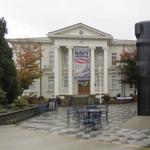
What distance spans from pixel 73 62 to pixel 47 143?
42298 mm

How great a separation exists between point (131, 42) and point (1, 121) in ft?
143

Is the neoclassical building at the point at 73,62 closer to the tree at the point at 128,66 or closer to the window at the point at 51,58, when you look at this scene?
the window at the point at 51,58

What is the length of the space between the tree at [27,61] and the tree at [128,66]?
39.5ft

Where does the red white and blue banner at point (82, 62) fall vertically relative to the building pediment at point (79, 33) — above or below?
below

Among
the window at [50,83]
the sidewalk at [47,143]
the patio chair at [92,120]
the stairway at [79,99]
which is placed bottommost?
the sidewalk at [47,143]

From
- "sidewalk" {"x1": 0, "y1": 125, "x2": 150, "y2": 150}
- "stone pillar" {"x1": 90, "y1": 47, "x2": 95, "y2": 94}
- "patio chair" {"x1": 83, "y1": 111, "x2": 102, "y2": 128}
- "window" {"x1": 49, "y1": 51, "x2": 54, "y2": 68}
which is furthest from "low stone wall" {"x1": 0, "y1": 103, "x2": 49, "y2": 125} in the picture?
"window" {"x1": 49, "y1": 51, "x2": 54, "y2": 68}

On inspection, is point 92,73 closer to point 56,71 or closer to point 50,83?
point 56,71

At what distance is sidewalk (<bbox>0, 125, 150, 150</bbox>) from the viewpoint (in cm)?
1263

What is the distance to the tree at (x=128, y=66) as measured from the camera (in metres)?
55.8

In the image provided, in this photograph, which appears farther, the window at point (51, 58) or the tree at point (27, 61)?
the window at point (51, 58)

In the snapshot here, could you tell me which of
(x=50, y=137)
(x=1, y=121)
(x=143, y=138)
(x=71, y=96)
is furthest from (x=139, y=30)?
(x=71, y=96)

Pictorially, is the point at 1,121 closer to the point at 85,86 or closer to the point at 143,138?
the point at 143,138

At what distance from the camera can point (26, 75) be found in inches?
1957

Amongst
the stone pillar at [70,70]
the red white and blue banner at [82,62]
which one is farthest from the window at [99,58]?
the red white and blue banner at [82,62]
